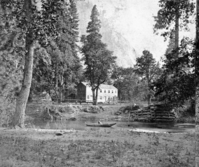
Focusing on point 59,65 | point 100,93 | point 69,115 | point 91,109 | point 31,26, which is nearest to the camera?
point 31,26

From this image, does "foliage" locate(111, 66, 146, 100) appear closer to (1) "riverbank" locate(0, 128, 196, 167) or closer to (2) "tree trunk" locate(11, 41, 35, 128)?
(2) "tree trunk" locate(11, 41, 35, 128)

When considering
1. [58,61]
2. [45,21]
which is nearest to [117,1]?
[58,61]

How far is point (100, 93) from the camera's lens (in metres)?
88.1

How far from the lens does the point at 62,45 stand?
44.4 metres

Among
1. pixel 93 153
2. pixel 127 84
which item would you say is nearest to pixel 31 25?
pixel 93 153

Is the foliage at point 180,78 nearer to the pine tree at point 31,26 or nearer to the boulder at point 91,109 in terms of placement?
the pine tree at point 31,26

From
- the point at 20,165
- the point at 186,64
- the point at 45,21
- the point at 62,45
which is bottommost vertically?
the point at 20,165

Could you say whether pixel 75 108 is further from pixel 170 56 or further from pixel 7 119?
pixel 170 56

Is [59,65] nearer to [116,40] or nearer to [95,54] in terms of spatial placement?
[95,54]

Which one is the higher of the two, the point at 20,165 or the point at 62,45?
the point at 62,45

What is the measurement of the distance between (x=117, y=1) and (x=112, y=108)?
150 metres

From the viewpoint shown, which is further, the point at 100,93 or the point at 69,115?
the point at 100,93

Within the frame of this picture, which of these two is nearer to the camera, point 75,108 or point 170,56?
point 170,56

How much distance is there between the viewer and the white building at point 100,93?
8038cm
